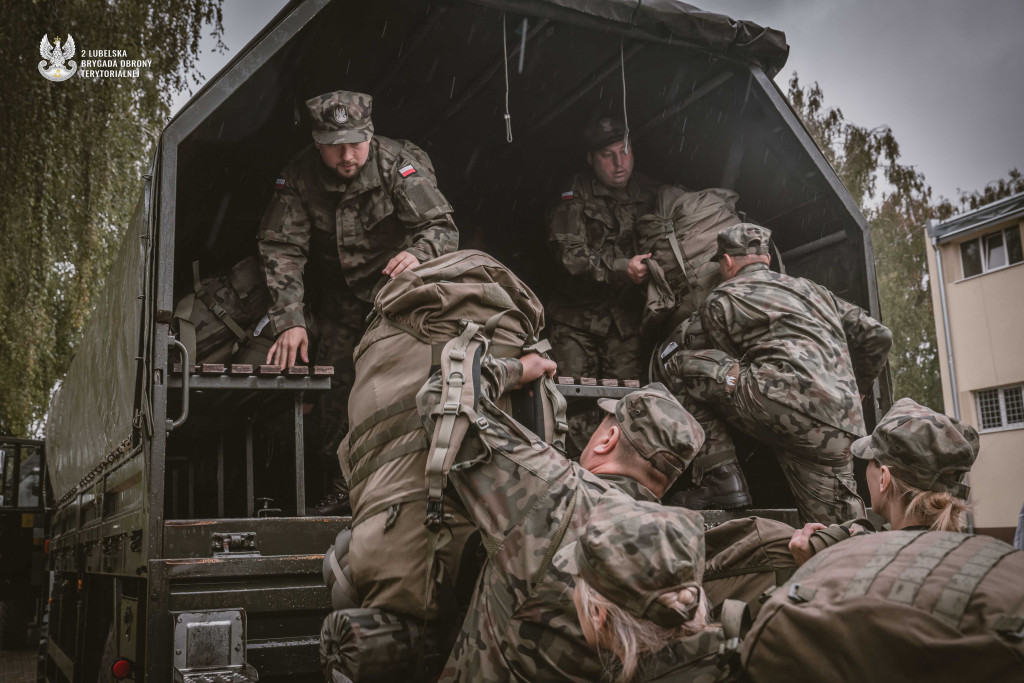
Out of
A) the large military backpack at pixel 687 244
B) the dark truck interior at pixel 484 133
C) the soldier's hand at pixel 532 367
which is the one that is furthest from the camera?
the large military backpack at pixel 687 244

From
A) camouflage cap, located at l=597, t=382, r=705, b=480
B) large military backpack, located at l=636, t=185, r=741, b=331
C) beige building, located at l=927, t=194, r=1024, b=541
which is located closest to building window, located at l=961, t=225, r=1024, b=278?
beige building, located at l=927, t=194, r=1024, b=541

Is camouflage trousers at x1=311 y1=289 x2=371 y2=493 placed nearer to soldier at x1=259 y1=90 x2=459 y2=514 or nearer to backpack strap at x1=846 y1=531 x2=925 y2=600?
soldier at x1=259 y1=90 x2=459 y2=514

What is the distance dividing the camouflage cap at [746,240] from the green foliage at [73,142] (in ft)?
21.6

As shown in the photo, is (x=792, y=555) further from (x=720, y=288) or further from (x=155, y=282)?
(x=155, y=282)

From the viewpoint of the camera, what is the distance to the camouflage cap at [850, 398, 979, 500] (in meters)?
2.36

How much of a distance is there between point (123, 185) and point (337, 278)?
5.79 m

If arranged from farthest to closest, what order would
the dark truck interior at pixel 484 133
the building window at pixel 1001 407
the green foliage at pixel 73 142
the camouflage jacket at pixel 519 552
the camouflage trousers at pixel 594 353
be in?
1. the building window at pixel 1001 407
2. the green foliage at pixel 73 142
3. the camouflage trousers at pixel 594 353
4. the dark truck interior at pixel 484 133
5. the camouflage jacket at pixel 519 552

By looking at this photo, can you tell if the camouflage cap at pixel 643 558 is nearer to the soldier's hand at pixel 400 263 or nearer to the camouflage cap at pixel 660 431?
the camouflage cap at pixel 660 431

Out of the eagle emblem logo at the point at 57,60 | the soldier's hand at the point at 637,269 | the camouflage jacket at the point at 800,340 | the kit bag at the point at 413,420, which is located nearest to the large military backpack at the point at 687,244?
the soldier's hand at the point at 637,269

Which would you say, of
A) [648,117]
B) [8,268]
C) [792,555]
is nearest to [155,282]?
[792,555]

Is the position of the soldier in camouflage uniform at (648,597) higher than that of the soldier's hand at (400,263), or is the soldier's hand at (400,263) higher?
the soldier's hand at (400,263)

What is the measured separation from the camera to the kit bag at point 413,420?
237 cm

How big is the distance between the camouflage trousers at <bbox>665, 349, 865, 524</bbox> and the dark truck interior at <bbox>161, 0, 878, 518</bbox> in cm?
54

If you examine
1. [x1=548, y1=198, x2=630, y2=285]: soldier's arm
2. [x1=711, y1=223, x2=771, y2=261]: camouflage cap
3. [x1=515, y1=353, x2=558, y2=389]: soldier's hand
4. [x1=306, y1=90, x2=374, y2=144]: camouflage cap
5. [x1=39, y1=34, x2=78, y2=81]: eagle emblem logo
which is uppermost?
[x1=39, y1=34, x2=78, y2=81]: eagle emblem logo
